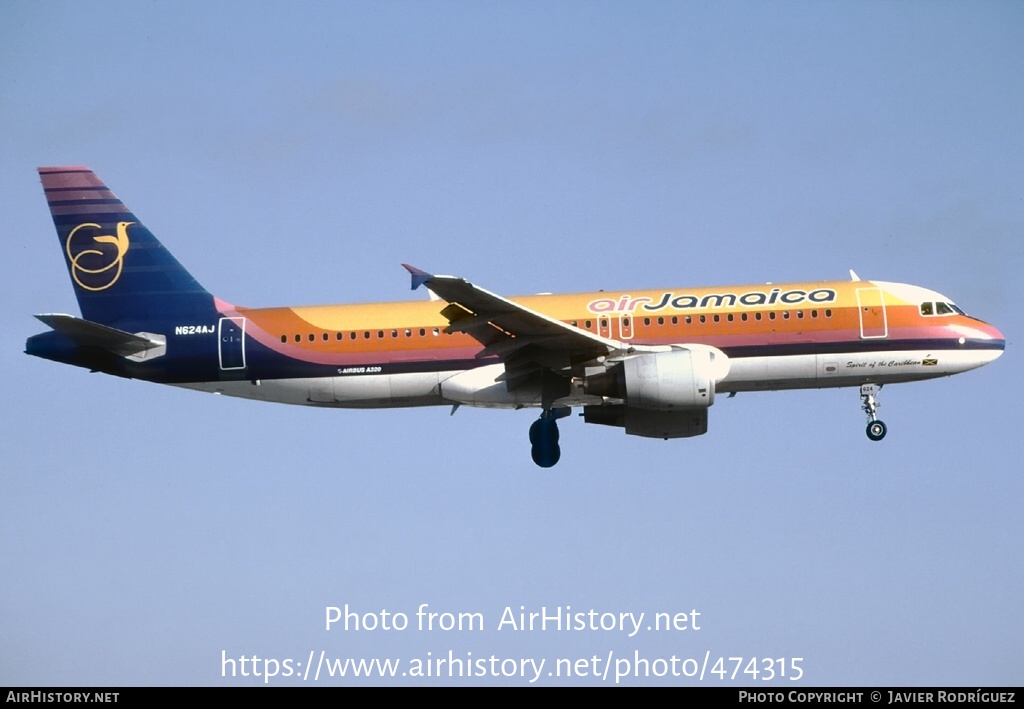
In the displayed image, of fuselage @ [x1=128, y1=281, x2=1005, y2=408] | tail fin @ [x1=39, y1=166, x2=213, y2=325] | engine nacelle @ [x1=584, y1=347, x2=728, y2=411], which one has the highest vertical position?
tail fin @ [x1=39, y1=166, x2=213, y2=325]

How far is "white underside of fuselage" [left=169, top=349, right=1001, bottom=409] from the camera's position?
48406mm

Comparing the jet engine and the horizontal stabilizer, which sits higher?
the horizontal stabilizer

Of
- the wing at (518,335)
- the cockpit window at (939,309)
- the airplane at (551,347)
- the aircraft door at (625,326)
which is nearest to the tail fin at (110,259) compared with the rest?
the airplane at (551,347)

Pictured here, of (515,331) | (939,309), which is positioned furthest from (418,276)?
(939,309)

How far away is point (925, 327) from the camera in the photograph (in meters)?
48.9

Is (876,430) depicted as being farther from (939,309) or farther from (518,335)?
(518,335)

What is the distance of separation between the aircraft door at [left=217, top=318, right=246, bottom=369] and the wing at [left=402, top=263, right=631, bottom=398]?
259 inches

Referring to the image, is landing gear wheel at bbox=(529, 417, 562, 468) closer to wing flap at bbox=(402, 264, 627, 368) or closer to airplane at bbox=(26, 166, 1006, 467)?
airplane at bbox=(26, 166, 1006, 467)

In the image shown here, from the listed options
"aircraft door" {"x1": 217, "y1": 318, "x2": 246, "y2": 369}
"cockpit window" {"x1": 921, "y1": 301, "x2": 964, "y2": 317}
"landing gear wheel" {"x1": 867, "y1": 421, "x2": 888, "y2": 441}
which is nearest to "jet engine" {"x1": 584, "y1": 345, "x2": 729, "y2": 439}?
"landing gear wheel" {"x1": 867, "y1": 421, "x2": 888, "y2": 441}

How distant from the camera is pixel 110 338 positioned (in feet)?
163

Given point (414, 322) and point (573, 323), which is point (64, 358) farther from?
point (573, 323)

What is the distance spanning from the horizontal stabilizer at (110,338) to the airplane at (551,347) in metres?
0.05
